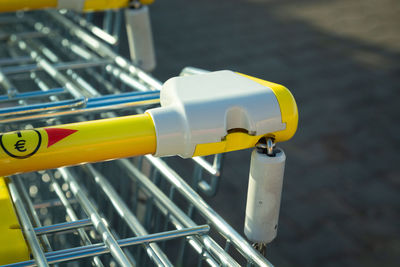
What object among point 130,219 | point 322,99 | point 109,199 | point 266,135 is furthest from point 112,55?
point 322,99

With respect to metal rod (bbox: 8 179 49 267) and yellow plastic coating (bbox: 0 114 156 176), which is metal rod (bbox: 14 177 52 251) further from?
yellow plastic coating (bbox: 0 114 156 176)

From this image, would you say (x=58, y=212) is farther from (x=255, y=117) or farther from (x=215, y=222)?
(x=255, y=117)

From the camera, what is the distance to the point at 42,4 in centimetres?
161

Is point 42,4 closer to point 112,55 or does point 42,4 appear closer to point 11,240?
point 112,55

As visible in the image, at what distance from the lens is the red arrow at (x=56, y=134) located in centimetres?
86

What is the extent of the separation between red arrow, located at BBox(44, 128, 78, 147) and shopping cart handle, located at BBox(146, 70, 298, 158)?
0.14m

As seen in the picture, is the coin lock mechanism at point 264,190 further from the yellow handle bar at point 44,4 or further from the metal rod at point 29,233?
the yellow handle bar at point 44,4

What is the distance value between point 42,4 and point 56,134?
2.85ft

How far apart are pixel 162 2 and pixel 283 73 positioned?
2.34 meters

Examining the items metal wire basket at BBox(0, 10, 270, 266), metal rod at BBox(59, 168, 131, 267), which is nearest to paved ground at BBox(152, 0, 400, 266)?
metal wire basket at BBox(0, 10, 270, 266)

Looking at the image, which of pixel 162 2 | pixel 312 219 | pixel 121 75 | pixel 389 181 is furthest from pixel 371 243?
pixel 162 2

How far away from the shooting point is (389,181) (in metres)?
3.06

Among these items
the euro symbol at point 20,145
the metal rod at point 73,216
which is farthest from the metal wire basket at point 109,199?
the euro symbol at point 20,145

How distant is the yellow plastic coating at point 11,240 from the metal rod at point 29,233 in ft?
0.05
